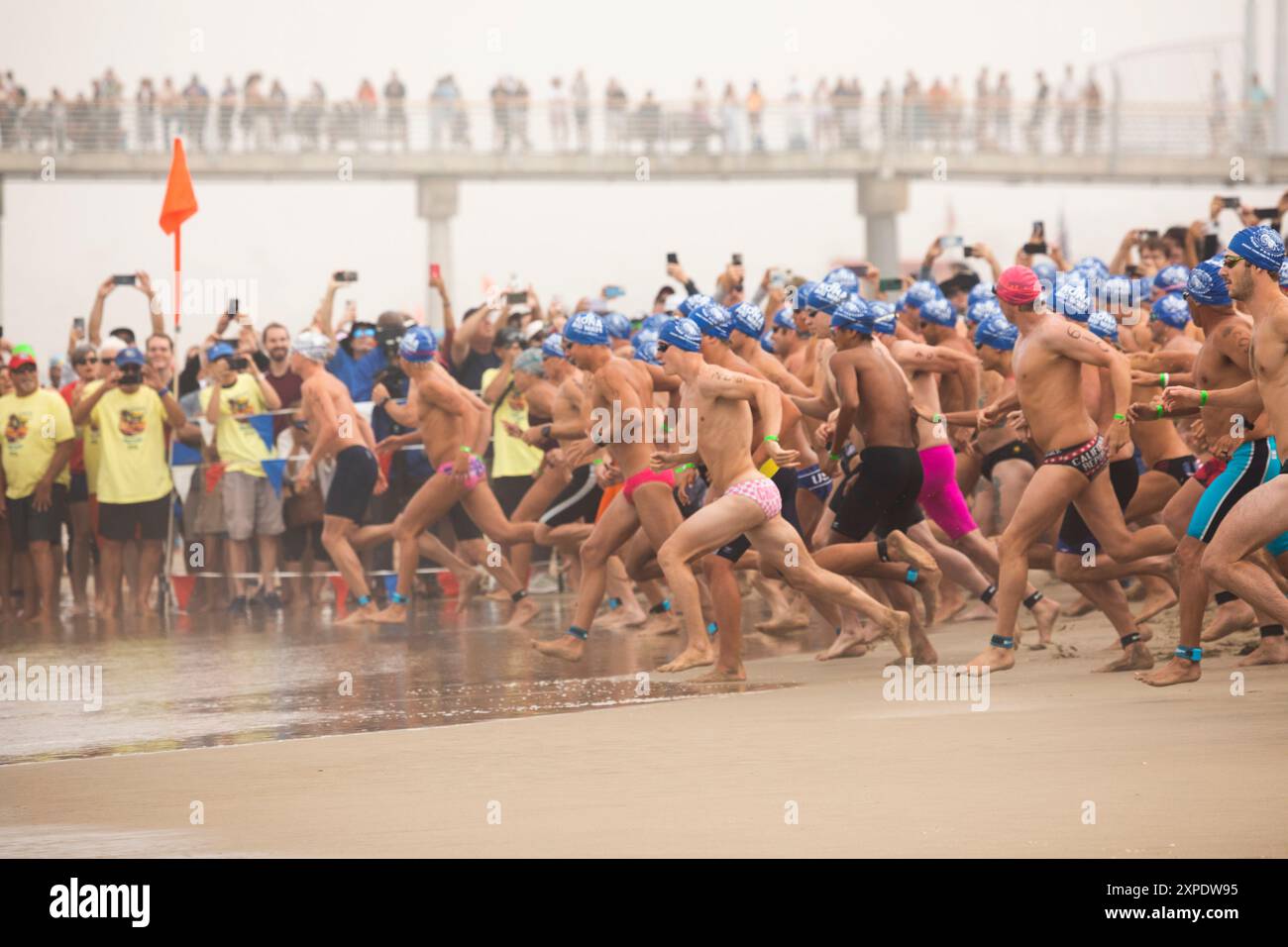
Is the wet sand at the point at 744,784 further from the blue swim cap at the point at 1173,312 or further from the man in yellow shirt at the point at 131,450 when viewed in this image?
the man in yellow shirt at the point at 131,450

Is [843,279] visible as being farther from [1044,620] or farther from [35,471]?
[35,471]

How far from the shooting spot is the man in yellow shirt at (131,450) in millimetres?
15336

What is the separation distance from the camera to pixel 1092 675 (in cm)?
976

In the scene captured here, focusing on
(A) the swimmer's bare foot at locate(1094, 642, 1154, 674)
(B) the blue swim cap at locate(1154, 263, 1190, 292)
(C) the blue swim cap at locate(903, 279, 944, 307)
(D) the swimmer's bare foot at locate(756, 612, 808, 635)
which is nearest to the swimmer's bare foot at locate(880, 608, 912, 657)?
(A) the swimmer's bare foot at locate(1094, 642, 1154, 674)

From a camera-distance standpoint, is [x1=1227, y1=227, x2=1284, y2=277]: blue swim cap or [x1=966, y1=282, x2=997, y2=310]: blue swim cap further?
[x1=966, y1=282, x2=997, y2=310]: blue swim cap

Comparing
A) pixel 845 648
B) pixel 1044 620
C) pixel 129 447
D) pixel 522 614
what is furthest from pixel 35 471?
pixel 1044 620

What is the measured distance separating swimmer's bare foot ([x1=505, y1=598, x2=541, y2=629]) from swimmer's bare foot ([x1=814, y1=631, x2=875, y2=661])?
2.94 metres

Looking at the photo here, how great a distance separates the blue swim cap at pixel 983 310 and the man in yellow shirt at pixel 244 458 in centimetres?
573

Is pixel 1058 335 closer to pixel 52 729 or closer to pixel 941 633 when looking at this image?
pixel 941 633

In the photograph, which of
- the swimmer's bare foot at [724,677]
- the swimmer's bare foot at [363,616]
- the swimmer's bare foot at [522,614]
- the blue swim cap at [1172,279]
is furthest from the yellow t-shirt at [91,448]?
the blue swim cap at [1172,279]

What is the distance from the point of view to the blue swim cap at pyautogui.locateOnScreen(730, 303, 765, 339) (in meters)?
11.1

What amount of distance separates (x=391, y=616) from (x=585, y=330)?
3538mm

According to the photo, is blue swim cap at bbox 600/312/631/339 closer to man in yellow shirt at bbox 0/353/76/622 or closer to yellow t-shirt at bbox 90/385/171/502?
yellow t-shirt at bbox 90/385/171/502

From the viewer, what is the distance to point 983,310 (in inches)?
495
